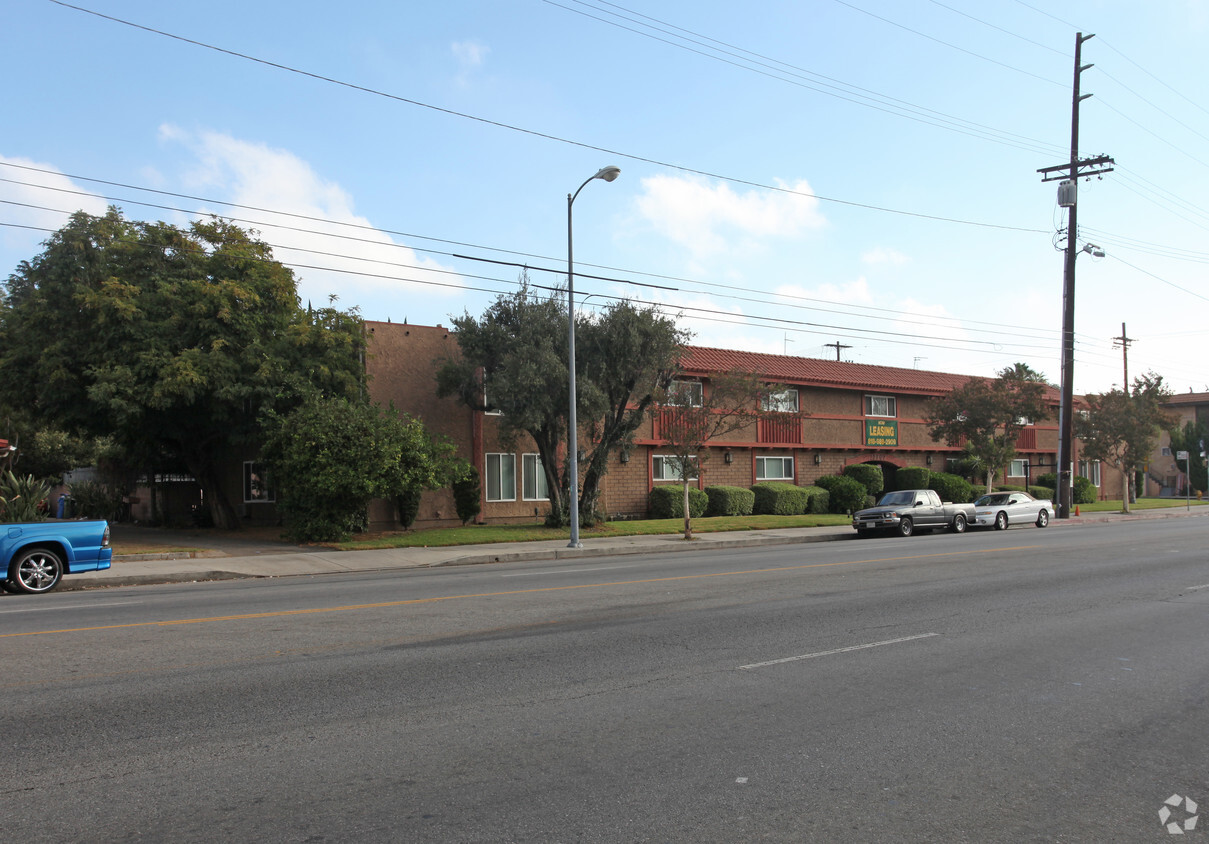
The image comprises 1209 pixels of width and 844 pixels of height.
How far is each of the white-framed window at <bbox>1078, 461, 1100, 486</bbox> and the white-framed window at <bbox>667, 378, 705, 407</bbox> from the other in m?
37.2

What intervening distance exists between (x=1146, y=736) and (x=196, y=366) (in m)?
22.8

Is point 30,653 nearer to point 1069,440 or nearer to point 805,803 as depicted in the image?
point 805,803

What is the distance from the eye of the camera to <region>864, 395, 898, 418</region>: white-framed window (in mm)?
40938

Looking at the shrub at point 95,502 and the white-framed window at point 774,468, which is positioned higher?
the white-framed window at point 774,468

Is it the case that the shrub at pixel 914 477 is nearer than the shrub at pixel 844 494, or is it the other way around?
the shrub at pixel 844 494

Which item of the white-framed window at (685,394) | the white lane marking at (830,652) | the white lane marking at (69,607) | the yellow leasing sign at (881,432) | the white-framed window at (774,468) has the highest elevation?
the white-framed window at (685,394)

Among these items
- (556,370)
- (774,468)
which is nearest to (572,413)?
(556,370)

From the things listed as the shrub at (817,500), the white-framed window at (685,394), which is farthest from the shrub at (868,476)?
the white-framed window at (685,394)

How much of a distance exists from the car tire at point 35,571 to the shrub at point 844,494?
2952 cm

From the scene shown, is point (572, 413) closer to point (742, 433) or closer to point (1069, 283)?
point (742, 433)

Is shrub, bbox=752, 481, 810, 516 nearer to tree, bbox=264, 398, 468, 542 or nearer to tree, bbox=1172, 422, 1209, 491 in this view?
tree, bbox=264, 398, 468, 542

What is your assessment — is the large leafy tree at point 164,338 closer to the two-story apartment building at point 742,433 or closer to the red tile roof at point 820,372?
the two-story apartment building at point 742,433

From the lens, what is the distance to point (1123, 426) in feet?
135

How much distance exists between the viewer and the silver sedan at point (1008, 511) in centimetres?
3044
